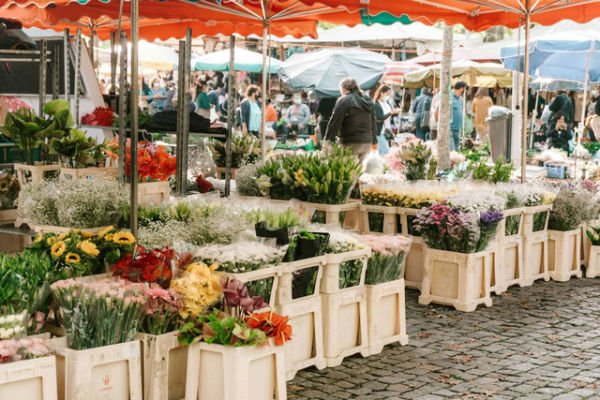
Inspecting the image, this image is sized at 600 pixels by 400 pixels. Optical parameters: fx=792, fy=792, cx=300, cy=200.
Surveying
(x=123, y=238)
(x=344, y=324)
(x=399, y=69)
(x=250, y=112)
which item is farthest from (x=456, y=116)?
(x=123, y=238)

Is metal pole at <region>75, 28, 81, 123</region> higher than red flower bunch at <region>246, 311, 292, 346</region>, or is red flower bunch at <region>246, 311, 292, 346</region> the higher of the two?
metal pole at <region>75, 28, 81, 123</region>

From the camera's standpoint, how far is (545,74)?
15.5 m

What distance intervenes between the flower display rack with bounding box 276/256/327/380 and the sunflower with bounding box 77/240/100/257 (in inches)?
41.4

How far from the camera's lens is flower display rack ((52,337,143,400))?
334 centimetres

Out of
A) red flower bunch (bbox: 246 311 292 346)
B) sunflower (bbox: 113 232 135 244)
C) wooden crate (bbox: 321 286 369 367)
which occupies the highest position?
sunflower (bbox: 113 232 135 244)

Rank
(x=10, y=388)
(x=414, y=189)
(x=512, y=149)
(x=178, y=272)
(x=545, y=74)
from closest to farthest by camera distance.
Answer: (x=10, y=388) < (x=178, y=272) < (x=414, y=189) < (x=512, y=149) < (x=545, y=74)

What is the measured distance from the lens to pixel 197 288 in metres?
3.81

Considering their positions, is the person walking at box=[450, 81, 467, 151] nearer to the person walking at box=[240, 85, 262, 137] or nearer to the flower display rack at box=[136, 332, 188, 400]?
the person walking at box=[240, 85, 262, 137]

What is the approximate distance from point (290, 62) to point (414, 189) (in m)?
11.5

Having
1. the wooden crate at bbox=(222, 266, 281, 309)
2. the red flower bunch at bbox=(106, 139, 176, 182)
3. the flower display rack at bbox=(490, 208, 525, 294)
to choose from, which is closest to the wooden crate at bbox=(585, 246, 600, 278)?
the flower display rack at bbox=(490, 208, 525, 294)

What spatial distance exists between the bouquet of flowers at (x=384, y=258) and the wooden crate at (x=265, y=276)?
87 centimetres

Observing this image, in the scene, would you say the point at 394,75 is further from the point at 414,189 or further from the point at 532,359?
the point at 532,359

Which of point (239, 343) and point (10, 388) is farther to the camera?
point (239, 343)

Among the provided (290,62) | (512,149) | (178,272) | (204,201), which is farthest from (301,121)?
(178,272)
